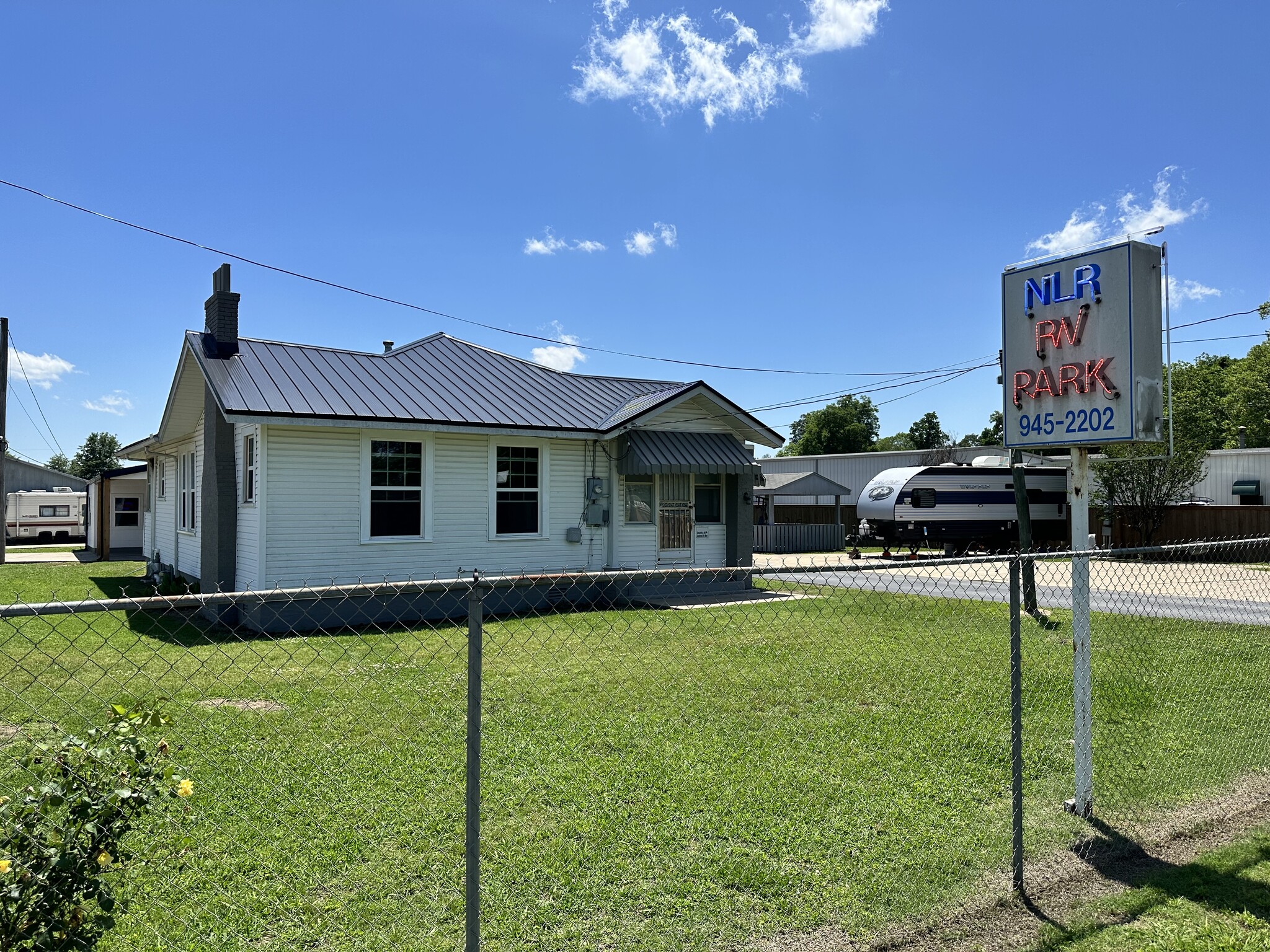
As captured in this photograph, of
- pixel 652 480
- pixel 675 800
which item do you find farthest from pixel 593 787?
pixel 652 480

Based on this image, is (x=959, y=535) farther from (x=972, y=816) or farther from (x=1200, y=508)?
(x=972, y=816)

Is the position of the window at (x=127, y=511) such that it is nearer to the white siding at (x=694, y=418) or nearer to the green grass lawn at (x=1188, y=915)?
the white siding at (x=694, y=418)

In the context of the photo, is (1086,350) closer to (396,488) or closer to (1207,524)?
(396,488)

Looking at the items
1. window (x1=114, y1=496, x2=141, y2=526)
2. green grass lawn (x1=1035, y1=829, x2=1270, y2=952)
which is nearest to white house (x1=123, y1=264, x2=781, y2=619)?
green grass lawn (x1=1035, y1=829, x2=1270, y2=952)

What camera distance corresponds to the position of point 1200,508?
27328mm

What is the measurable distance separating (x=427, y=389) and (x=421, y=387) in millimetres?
116

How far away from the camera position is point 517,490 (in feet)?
47.9

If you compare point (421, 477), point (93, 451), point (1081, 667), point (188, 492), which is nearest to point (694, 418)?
point (421, 477)

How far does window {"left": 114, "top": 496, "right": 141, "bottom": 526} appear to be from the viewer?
2717 cm

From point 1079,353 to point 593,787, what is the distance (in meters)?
3.94

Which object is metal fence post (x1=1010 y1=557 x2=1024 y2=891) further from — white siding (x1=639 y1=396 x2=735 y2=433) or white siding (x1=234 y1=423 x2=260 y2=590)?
white siding (x1=639 y1=396 x2=735 y2=433)

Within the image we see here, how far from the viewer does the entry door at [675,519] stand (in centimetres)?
1617

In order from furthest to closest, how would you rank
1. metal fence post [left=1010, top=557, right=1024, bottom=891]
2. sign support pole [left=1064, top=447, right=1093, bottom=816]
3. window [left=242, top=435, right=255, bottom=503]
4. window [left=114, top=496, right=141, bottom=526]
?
1. window [left=114, top=496, right=141, bottom=526]
2. window [left=242, top=435, right=255, bottom=503]
3. sign support pole [left=1064, top=447, right=1093, bottom=816]
4. metal fence post [left=1010, top=557, right=1024, bottom=891]

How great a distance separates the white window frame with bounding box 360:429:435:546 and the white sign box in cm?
980
